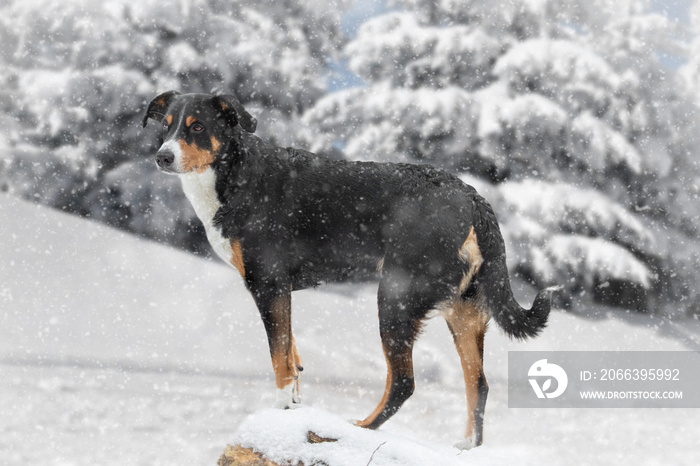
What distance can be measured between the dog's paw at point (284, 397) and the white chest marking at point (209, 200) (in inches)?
32.7

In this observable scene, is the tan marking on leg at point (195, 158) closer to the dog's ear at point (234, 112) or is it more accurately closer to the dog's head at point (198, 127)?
the dog's head at point (198, 127)

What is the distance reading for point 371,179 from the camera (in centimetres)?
387

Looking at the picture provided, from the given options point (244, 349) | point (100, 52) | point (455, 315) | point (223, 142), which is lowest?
point (244, 349)

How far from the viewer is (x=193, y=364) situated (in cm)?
763

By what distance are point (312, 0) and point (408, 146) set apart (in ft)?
9.69

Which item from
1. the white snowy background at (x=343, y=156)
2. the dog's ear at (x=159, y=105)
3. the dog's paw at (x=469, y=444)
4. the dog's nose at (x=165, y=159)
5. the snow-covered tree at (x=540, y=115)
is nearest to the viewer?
the dog's nose at (x=165, y=159)

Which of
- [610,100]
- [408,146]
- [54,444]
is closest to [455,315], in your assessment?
[54,444]

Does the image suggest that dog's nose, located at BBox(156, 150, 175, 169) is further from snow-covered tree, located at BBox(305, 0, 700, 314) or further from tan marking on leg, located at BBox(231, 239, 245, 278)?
snow-covered tree, located at BBox(305, 0, 700, 314)

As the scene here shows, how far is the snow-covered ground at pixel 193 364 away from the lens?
546cm

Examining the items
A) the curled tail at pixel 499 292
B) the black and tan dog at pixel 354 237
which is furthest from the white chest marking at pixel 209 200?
the curled tail at pixel 499 292

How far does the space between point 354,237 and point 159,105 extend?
5.05ft

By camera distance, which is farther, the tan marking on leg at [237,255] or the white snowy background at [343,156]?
the white snowy background at [343,156]

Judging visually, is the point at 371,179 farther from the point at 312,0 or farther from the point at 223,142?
the point at 312,0

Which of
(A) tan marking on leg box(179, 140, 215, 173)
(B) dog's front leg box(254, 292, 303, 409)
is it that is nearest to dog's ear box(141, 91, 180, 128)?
(A) tan marking on leg box(179, 140, 215, 173)
